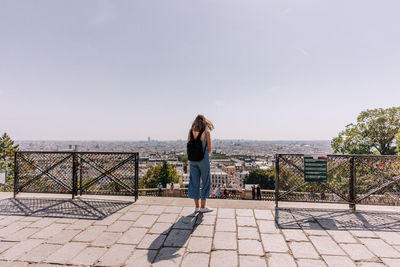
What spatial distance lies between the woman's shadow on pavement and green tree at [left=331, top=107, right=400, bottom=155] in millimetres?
21556

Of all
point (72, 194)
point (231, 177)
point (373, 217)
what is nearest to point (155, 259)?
point (72, 194)

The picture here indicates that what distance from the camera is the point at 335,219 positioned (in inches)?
134

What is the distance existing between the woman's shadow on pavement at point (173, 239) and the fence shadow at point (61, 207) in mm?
1343

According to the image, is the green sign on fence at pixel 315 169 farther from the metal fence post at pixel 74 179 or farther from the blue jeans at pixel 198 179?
the metal fence post at pixel 74 179

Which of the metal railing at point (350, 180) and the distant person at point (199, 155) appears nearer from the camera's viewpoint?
the distant person at point (199, 155)

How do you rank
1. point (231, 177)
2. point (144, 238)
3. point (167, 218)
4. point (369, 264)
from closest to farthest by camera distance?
point (369, 264) < point (144, 238) < point (167, 218) < point (231, 177)

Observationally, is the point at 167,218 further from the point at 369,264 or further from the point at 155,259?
the point at 369,264

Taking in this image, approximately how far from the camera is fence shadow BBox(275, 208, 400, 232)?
10.1 feet

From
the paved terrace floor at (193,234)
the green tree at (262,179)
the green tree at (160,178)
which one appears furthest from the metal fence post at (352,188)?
the green tree at (262,179)

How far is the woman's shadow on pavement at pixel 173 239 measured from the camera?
7.51 feet

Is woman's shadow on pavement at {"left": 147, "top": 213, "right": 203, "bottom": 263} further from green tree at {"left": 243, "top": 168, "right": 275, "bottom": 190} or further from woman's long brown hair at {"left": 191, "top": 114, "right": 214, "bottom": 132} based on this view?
green tree at {"left": 243, "top": 168, "right": 275, "bottom": 190}

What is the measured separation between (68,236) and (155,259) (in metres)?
1.40

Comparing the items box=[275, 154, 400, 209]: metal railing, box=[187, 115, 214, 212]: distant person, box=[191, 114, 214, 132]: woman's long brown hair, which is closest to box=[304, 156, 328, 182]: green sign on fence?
box=[275, 154, 400, 209]: metal railing

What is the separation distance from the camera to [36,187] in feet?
15.7
